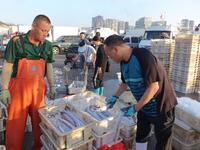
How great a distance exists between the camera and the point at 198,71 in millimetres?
8320

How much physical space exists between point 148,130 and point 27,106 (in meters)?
1.76

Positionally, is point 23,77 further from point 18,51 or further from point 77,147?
point 77,147

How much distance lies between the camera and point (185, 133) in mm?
4066

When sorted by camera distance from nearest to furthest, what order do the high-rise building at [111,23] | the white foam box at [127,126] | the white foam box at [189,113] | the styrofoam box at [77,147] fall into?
1. the styrofoam box at [77,147]
2. the white foam box at [127,126]
3. the white foam box at [189,113]
4. the high-rise building at [111,23]

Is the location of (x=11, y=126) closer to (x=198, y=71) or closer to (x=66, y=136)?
(x=66, y=136)

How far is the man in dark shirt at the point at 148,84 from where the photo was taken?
2.70m

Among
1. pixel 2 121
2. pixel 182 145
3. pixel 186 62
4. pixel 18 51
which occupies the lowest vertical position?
pixel 182 145

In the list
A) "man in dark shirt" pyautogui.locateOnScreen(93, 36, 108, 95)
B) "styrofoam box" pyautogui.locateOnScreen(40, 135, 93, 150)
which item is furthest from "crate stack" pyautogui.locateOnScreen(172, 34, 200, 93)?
"styrofoam box" pyautogui.locateOnScreen(40, 135, 93, 150)

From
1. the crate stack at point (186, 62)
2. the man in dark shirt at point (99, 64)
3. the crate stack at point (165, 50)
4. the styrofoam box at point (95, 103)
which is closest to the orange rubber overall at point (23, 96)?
the styrofoam box at point (95, 103)

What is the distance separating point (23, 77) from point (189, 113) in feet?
8.98

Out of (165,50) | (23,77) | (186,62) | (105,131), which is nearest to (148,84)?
(105,131)

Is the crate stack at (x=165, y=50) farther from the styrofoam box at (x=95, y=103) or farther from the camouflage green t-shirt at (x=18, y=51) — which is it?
the camouflage green t-shirt at (x=18, y=51)

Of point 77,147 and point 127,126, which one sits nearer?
point 77,147

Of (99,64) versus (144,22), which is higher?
(144,22)
